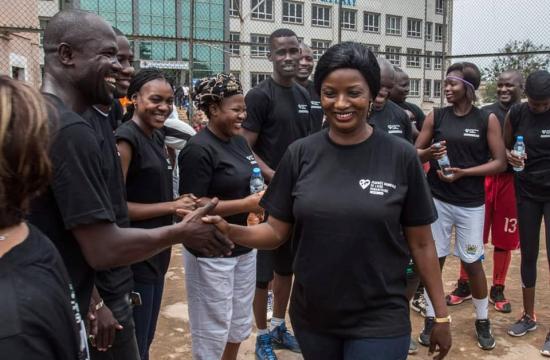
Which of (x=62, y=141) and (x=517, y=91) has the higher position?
(x=517, y=91)

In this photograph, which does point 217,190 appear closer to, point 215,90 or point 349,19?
point 215,90

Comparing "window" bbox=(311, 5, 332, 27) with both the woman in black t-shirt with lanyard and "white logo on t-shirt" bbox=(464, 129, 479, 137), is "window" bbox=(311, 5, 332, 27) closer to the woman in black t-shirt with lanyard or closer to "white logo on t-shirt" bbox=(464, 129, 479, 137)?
"white logo on t-shirt" bbox=(464, 129, 479, 137)

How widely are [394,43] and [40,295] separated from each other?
151 feet

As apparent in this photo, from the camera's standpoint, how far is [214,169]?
10.8ft

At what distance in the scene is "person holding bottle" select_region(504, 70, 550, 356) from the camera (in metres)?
4.62

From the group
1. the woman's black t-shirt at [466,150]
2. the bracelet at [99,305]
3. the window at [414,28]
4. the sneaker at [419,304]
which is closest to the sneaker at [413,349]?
the sneaker at [419,304]

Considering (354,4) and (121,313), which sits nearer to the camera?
(121,313)

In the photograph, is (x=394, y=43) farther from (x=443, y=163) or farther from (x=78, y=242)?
(x=78, y=242)

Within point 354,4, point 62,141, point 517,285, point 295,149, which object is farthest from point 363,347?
point 354,4

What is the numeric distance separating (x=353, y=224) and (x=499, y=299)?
371 cm

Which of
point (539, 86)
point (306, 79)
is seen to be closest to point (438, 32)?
point (306, 79)

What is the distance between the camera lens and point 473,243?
4539 millimetres

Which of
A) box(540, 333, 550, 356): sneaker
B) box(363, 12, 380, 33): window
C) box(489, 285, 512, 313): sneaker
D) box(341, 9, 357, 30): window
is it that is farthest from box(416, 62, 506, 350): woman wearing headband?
box(363, 12, 380, 33): window

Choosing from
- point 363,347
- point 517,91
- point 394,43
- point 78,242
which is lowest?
point 363,347
